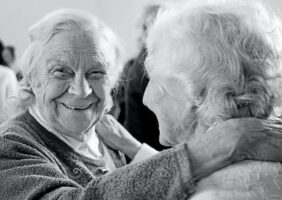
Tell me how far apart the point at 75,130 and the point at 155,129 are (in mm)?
1243

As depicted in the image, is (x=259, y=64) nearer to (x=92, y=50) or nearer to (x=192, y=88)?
(x=192, y=88)

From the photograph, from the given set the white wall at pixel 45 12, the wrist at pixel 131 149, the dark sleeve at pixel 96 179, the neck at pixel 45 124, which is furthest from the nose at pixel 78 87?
the white wall at pixel 45 12

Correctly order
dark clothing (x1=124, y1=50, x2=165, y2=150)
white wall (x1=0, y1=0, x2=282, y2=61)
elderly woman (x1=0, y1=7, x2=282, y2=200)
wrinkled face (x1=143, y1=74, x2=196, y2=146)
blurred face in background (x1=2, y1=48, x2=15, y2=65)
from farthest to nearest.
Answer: white wall (x1=0, y1=0, x2=282, y2=61)
blurred face in background (x1=2, y1=48, x2=15, y2=65)
dark clothing (x1=124, y1=50, x2=165, y2=150)
elderly woman (x1=0, y1=7, x2=282, y2=200)
wrinkled face (x1=143, y1=74, x2=196, y2=146)

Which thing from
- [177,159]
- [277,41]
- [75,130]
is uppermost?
[277,41]

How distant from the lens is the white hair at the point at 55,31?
1.85 m

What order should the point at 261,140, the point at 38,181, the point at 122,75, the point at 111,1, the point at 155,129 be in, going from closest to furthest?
1. the point at 261,140
2. the point at 38,181
3. the point at 122,75
4. the point at 155,129
5. the point at 111,1

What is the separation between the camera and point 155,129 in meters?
3.08

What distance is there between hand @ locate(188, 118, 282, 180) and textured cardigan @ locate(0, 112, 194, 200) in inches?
1.6

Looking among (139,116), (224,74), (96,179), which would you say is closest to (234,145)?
(224,74)

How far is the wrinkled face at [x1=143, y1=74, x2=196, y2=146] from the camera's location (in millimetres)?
1329

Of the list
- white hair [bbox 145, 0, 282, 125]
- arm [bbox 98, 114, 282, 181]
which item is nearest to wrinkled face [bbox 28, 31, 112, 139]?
white hair [bbox 145, 0, 282, 125]

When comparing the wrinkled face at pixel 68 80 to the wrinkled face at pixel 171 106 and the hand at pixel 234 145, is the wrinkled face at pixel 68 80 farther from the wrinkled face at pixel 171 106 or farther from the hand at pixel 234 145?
the hand at pixel 234 145

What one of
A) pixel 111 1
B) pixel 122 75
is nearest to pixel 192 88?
pixel 122 75

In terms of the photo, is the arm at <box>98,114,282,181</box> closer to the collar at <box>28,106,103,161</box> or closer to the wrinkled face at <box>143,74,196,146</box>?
the wrinkled face at <box>143,74,196,146</box>
